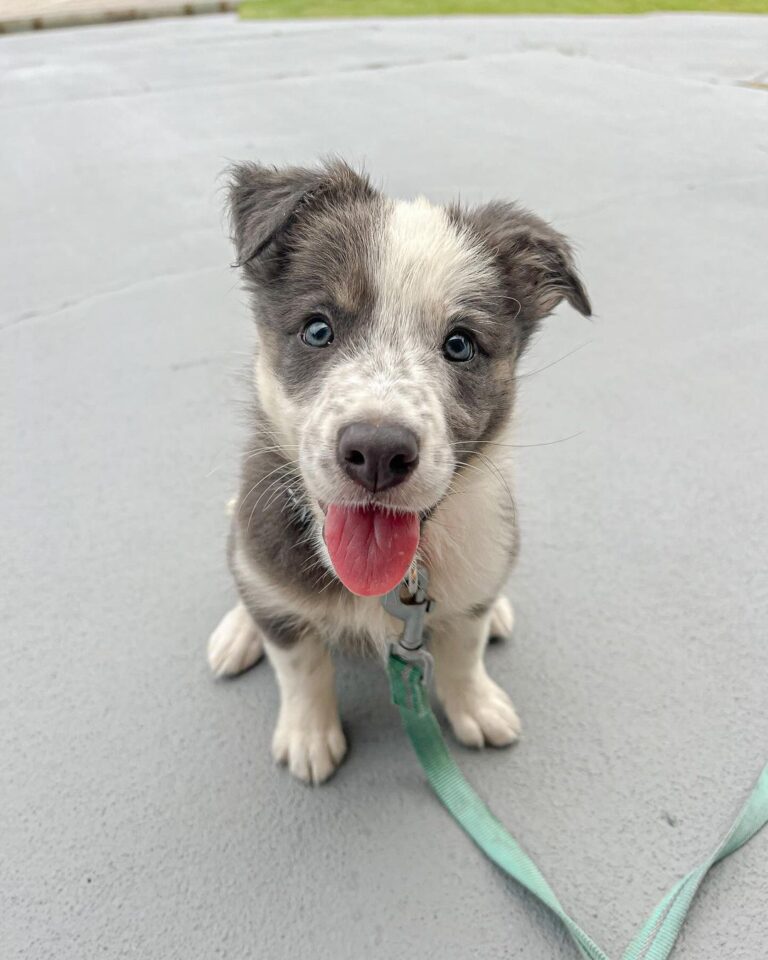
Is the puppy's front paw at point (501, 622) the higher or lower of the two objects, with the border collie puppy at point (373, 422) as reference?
lower

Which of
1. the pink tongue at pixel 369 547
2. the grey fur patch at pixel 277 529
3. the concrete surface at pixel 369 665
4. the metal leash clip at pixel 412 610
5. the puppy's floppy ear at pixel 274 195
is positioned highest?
the puppy's floppy ear at pixel 274 195

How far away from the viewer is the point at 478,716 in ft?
5.86

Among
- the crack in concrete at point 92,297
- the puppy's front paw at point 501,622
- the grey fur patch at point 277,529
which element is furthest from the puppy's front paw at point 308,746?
the crack in concrete at point 92,297

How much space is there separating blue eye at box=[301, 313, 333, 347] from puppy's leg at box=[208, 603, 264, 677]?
0.80 metres

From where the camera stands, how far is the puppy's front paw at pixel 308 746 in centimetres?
169

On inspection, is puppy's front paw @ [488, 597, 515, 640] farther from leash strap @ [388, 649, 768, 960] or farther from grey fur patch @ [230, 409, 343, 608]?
grey fur patch @ [230, 409, 343, 608]

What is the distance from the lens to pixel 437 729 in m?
1.69

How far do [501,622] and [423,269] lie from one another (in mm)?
1030

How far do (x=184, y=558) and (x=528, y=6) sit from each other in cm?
1144

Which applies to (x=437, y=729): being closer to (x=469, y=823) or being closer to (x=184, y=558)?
(x=469, y=823)

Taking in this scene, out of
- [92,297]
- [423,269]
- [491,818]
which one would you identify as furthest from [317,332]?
[92,297]

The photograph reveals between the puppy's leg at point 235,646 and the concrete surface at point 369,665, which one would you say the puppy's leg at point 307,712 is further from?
the puppy's leg at point 235,646

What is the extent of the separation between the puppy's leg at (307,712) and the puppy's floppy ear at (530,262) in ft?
2.96

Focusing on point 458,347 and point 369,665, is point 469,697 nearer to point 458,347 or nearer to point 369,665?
point 369,665
